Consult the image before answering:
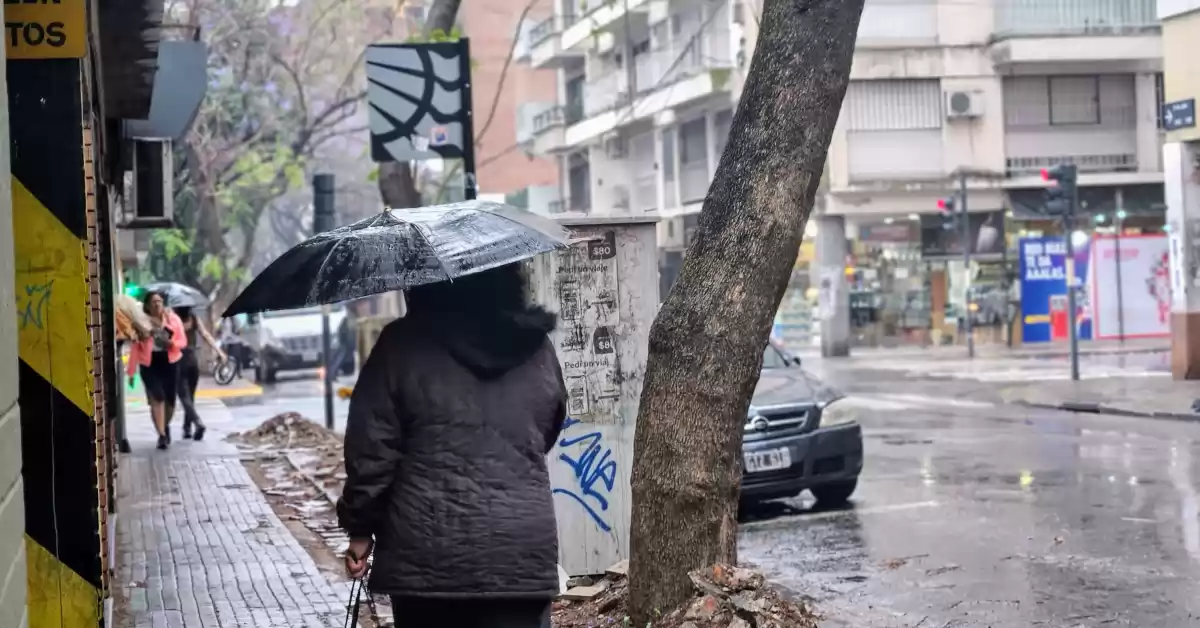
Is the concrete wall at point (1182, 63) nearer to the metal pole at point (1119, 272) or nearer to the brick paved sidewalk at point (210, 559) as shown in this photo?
the brick paved sidewalk at point (210, 559)

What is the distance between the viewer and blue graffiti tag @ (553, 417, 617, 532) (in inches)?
306

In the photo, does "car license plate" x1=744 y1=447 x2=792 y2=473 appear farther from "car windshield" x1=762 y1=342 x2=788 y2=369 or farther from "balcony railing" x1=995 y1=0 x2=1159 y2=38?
"balcony railing" x1=995 y1=0 x2=1159 y2=38

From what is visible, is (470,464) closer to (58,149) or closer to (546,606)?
(546,606)

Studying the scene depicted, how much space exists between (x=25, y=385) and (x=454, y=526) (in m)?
1.52

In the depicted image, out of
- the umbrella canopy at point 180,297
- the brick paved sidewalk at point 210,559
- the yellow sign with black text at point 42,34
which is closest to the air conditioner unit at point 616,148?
the umbrella canopy at point 180,297

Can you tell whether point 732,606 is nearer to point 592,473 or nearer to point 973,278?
point 592,473

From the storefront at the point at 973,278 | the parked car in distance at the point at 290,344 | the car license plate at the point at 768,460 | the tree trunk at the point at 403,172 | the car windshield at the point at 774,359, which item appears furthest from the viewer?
the parked car in distance at the point at 290,344

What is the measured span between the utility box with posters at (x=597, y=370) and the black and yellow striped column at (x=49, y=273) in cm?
346

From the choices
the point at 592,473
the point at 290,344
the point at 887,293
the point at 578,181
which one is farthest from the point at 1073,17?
the point at 592,473

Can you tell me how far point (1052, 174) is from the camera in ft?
75.9

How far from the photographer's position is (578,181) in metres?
47.5

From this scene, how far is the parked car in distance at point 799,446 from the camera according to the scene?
34.2 feet

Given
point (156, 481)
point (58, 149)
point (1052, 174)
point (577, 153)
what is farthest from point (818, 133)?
point (577, 153)

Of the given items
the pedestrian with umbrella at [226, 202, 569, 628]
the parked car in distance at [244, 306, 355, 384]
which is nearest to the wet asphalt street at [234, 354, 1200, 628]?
the pedestrian with umbrella at [226, 202, 569, 628]
